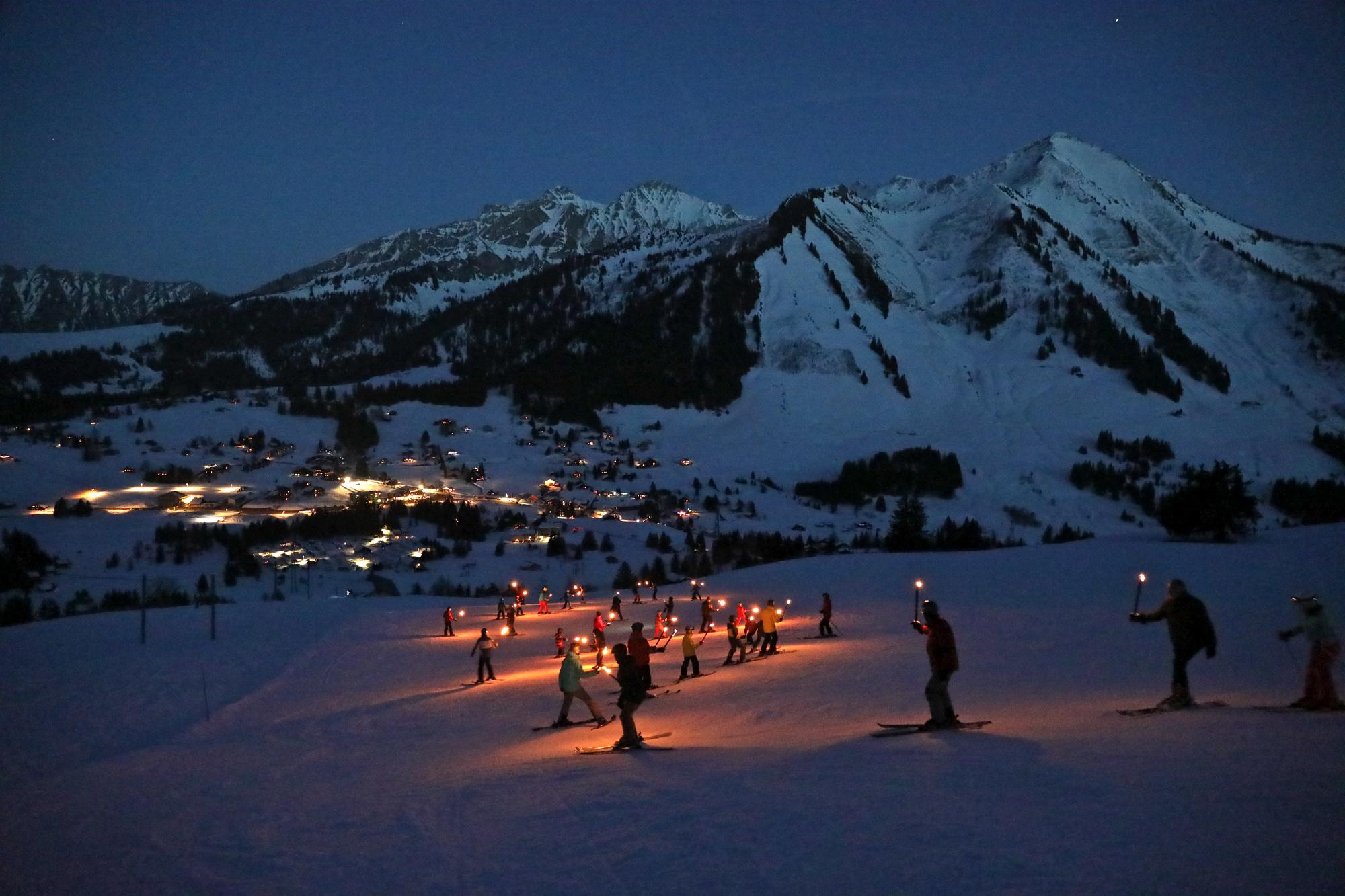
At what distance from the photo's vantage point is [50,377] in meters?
147

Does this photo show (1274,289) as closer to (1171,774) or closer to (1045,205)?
(1045,205)

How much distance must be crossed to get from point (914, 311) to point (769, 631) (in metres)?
125

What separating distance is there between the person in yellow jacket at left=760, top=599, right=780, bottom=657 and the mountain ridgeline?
291 ft

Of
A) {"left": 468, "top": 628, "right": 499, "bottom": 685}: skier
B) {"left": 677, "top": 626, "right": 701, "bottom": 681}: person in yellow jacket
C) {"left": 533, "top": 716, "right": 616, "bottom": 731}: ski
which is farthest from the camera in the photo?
{"left": 468, "top": 628, "right": 499, "bottom": 685}: skier

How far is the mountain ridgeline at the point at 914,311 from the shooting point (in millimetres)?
118875

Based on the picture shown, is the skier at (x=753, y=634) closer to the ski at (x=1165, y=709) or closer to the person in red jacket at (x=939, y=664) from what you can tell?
the person in red jacket at (x=939, y=664)

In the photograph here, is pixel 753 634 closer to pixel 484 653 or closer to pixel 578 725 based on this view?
pixel 484 653

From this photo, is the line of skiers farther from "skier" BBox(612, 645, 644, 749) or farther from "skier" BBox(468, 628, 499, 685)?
"skier" BBox(468, 628, 499, 685)

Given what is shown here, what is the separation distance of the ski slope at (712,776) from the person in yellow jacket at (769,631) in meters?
0.90

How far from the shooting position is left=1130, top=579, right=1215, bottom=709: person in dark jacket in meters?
9.38

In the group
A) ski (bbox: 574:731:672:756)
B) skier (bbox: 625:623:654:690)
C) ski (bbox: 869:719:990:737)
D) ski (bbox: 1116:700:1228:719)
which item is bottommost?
ski (bbox: 574:731:672:756)

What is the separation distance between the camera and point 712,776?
28.7 ft

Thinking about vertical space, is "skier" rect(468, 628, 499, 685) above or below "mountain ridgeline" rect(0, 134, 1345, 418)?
below

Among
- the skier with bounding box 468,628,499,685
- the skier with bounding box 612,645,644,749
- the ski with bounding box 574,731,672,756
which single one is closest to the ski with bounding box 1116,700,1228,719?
the ski with bounding box 574,731,672,756
